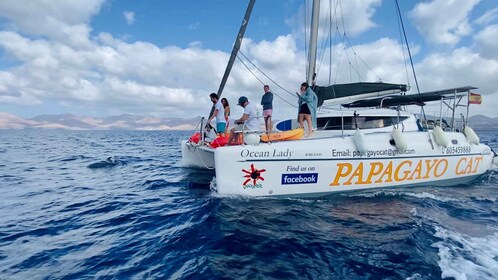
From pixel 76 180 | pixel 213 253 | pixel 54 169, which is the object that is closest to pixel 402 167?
pixel 213 253

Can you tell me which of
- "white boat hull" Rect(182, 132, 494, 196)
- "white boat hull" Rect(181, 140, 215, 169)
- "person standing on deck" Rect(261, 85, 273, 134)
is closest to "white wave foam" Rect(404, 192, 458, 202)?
"white boat hull" Rect(182, 132, 494, 196)

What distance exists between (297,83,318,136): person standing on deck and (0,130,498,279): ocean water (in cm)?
189

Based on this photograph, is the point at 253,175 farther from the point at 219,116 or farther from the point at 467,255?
the point at 467,255

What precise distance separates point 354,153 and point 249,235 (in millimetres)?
3008

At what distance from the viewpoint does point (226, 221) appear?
189 inches

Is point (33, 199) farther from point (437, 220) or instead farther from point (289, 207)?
point (437, 220)

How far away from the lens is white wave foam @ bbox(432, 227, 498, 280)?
3.33m

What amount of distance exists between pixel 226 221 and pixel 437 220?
3.65 m

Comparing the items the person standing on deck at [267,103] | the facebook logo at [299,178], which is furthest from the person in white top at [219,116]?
the facebook logo at [299,178]

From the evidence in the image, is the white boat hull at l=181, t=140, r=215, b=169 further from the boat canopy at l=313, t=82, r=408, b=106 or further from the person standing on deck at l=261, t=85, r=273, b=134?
the boat canopy at l=313, t=82, r=408, b=106

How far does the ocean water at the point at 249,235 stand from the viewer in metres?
3.39

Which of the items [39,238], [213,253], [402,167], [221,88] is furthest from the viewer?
[221,88]

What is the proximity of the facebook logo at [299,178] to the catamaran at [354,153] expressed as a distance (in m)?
0.02

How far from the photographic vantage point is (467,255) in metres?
3.73
